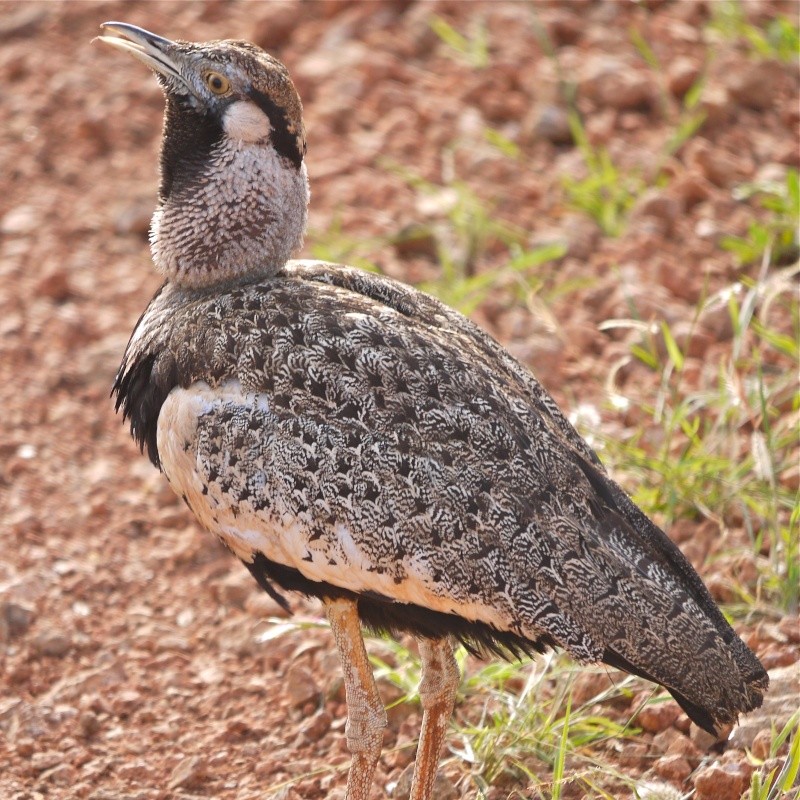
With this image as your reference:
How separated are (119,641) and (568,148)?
344cm

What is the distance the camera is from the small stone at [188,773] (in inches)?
154

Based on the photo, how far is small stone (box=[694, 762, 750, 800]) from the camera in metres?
3.54

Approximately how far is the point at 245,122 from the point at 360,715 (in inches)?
67.8

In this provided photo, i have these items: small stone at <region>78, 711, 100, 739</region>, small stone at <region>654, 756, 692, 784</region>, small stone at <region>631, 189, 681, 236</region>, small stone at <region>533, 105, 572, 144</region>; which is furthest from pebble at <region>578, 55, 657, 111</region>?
small stone at <region>78, 711, 100, 739</region>

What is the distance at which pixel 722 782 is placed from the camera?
11.6ft

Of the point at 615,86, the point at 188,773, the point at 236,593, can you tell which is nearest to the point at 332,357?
the point at 188,773

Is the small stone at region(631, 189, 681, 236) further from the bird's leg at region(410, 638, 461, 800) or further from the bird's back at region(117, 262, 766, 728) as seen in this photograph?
the bird's leg at region(410, 638, 461, 800)

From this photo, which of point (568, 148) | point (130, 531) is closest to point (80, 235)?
point (130, 531)

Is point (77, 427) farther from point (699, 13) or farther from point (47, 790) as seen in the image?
point (699, 13)

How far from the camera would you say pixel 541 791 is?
3697 mm

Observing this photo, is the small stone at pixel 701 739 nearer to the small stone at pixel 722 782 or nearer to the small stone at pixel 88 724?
the small stone at pixel 722 782

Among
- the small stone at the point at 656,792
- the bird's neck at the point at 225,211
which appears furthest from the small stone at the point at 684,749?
the bird's neck at the point at 225,211

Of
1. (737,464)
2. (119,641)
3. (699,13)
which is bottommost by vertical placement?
(119,641)

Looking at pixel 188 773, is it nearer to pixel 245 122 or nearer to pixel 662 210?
pixel 245 122
